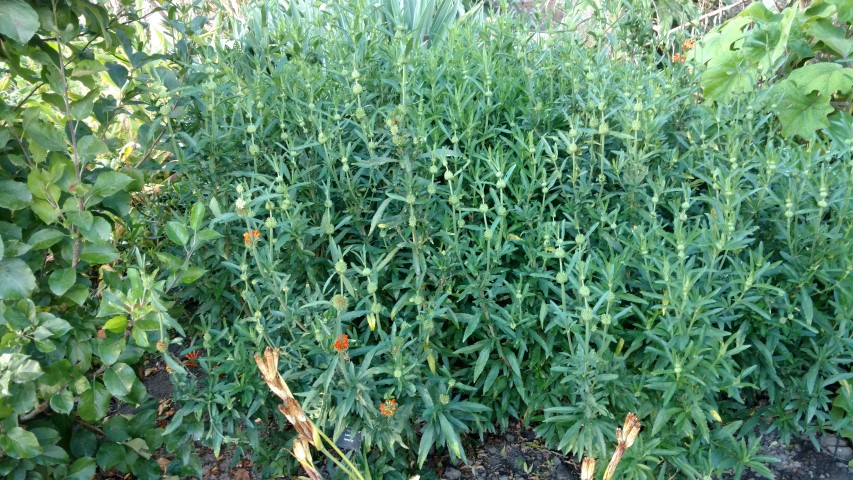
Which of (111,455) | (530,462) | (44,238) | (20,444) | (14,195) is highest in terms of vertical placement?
(14,195)

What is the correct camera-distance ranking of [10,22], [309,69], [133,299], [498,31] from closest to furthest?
Answer: [10,22] → [133,299] → [309,69] → [498,31]

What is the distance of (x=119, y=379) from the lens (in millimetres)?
1903

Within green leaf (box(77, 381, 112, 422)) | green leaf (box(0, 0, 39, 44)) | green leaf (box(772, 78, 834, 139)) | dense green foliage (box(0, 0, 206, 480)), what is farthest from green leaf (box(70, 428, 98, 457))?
green leaf (box(772, 78, 834, 139))

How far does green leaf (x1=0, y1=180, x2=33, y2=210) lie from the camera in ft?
6.02

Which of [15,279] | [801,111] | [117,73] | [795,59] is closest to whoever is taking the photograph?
[15,279]

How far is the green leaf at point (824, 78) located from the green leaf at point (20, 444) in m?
3.23

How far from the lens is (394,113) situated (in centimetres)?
207

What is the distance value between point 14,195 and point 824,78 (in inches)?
127

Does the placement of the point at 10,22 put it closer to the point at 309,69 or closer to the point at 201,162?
the point at 201,162

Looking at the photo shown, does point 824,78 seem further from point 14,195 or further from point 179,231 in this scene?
point 14,195

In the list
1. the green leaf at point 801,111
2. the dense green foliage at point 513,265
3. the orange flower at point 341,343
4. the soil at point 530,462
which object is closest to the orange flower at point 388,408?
the dense green foliage at point 513,265

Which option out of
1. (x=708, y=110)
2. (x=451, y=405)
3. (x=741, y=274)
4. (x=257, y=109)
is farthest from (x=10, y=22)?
(x=708, y=110)

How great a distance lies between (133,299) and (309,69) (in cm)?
102

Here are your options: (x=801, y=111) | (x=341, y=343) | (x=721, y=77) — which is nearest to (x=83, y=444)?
(x=341, y=343)
